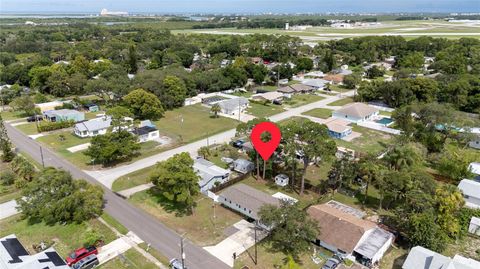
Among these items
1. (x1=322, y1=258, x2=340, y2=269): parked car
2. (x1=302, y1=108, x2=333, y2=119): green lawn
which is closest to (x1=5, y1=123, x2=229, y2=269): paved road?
(x1=322, y1=258, x2=340, y2=269): parked car

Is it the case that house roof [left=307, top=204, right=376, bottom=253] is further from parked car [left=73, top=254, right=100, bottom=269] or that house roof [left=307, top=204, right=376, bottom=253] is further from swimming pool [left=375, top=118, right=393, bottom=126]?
swimming pool [left=375, top=118, right=393, bottom=126]

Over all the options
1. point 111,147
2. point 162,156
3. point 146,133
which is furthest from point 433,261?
point 146,133

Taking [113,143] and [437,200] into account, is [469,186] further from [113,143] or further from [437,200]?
[113,143]

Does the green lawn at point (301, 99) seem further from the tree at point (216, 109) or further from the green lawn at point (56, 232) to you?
the green lawn at point (56, 232)

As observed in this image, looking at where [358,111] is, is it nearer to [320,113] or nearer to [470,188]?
[320,113]

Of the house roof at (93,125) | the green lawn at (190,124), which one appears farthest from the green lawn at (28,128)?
the green lawn at (190,124)

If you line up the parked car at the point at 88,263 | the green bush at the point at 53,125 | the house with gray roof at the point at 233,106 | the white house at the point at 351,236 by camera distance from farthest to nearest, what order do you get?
the house with gray roof at the point at 233,106
the green bush at the point at 53,125
the white house at the point at 351,236
the parked car at the point at 88,263
